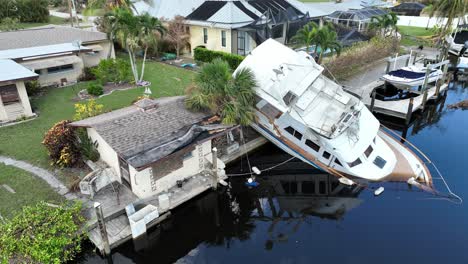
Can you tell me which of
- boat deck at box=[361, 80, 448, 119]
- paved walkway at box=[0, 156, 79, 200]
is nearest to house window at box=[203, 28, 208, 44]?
boat deck at box=[361, 80, 448, 119]

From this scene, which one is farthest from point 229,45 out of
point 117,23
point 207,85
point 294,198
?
point 294,198

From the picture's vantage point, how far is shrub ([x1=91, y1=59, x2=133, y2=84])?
94.2 ft

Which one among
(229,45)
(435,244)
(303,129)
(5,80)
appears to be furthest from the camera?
(229,45)

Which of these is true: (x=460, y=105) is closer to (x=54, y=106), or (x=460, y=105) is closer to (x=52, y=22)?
(x=54, y=106)

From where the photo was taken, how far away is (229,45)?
1433 inches

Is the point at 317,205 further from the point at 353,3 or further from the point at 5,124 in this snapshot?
the point at 353,3

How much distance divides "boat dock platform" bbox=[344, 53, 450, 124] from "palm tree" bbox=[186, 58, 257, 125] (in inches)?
484

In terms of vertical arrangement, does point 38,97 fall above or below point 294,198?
above

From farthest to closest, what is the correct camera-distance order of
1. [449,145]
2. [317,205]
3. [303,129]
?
[449,145] → [303,129] → [317,205]

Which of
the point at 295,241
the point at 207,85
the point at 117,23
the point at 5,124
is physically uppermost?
the point at 117,23

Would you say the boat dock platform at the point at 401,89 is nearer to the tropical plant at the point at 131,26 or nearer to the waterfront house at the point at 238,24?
the waterfront house at the point at 238,24

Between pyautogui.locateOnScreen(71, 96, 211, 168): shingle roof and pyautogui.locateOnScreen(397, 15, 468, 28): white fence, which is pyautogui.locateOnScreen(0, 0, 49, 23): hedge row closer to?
pyautogui.locateOnScreen(71, 96, 211, 168): shingle roof

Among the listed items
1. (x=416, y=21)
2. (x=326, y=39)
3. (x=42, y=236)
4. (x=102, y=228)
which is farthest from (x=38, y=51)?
(x=416, y=21)

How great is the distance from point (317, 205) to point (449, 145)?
39.5 ft
